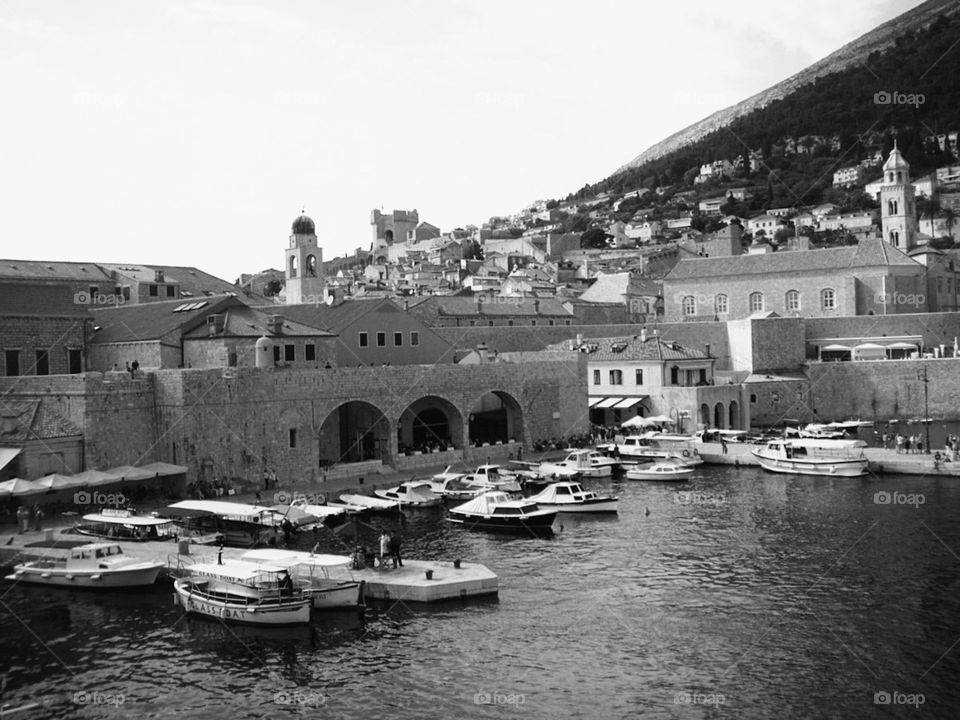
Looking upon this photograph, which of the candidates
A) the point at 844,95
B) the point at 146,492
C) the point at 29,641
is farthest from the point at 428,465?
the point at 844,95

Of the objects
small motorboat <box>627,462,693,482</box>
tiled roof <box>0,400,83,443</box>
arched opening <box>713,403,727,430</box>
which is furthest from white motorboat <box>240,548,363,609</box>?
arched opening <box>713,403,727,430</box>

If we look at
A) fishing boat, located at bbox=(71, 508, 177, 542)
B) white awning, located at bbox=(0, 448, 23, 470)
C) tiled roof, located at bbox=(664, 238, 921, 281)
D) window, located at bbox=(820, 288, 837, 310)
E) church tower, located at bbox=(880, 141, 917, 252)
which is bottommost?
fishing boat, located at bbox=(71, 508, 177, 542)

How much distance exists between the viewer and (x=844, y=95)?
648 feet

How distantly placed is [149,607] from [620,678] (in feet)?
37.9

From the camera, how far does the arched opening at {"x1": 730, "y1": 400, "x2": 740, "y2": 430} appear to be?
182 ft

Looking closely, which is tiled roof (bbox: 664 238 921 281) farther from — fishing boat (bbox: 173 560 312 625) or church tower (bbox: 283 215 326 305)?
fishing boat (bbox: 173 560 312 625)

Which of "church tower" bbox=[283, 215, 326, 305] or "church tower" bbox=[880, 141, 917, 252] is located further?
"church tower" bbox=[880, 141, 917, 252]

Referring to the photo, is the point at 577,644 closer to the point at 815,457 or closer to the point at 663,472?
the point at 663,472

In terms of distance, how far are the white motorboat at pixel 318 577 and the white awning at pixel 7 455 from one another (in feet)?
35.4

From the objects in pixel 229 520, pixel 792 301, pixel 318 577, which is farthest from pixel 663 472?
pixel 792 301

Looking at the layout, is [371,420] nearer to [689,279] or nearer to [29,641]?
[29,641]

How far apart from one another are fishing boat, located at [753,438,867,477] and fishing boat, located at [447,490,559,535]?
14650 mm

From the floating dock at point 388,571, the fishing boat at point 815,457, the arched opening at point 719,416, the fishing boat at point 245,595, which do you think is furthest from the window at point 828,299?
the fishing boat at point 245,595

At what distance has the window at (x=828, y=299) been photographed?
74694 mm
